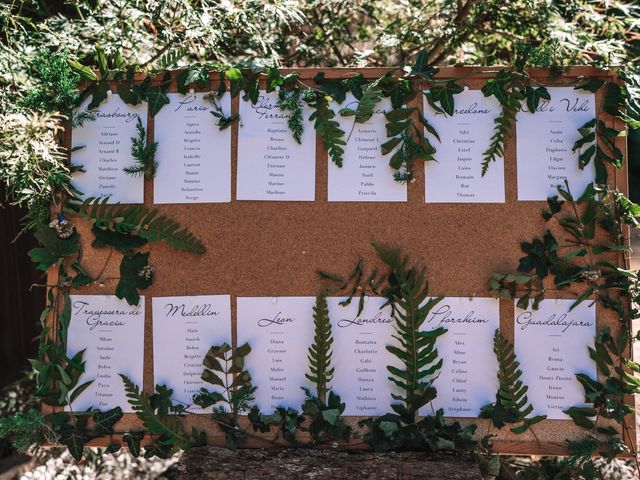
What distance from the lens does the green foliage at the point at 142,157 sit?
164 centimetres

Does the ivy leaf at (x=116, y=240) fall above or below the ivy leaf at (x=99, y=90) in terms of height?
below

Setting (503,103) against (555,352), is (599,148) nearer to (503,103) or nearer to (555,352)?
(503,103)

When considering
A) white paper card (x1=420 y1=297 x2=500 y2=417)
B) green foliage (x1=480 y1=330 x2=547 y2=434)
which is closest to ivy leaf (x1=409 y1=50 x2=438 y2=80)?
white paper card (x1=420 y1=297 x2=500 y2=417)

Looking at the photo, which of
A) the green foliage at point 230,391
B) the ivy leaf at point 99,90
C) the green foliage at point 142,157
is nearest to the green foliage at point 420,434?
the green foliage at point 230,391

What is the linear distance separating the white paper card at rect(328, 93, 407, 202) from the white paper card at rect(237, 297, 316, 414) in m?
0.32

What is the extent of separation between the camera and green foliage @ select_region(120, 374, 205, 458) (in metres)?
1.60

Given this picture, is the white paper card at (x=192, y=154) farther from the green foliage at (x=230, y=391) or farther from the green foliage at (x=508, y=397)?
the green foliage at (x=508, y=397)

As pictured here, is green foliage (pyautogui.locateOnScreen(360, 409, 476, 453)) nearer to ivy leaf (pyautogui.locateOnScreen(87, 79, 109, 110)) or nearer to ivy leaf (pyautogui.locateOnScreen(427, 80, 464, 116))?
ivy leaf (pyautogui.locateOnScreen(427, 80, 464, 116))

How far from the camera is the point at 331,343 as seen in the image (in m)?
1.62

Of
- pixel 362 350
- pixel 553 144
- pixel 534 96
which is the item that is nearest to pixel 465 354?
pixel 362 350

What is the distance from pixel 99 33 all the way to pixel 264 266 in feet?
3.03

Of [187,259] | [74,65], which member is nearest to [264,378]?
[187,259]

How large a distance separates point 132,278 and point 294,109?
0.65 meters

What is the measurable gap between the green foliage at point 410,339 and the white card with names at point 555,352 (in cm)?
24
